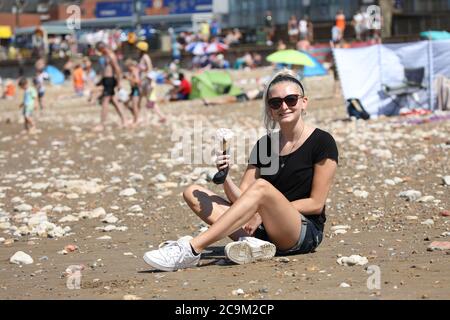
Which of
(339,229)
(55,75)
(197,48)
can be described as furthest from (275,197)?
(55,75)

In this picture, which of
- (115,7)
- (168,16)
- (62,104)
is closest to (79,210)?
(62,104)

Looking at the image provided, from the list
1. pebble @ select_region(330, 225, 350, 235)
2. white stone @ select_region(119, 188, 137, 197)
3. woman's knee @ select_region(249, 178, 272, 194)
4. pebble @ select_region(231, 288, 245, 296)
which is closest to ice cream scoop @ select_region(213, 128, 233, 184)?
woman's knee @ select_region(249, 178, 272, 194)

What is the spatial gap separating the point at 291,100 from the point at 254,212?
2.84 ft

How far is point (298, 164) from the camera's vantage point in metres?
6.88

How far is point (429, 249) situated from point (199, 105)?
2164cm

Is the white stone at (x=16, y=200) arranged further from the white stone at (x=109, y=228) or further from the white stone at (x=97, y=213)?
the white stone at (x=109, y=228)

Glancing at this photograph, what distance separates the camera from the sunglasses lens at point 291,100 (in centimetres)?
684

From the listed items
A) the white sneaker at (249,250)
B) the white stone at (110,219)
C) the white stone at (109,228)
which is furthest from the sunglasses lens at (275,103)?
the white stone at (110,219)

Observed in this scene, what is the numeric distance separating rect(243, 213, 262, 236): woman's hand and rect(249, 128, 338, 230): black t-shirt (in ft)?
0.85

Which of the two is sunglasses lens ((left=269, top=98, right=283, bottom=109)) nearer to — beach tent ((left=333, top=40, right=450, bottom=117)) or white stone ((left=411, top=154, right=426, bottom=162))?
white stone ((left=411, top=154, right=426, bottom=162))

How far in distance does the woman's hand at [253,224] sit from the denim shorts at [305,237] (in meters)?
0.02

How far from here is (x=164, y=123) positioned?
22.1m

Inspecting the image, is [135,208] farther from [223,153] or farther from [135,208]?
[223,153]

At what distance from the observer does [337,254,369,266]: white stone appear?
6410 mm
